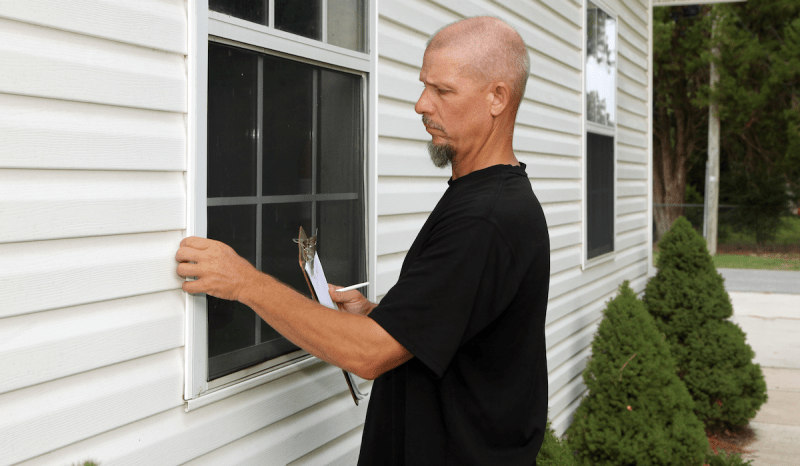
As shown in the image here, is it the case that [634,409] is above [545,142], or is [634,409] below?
below

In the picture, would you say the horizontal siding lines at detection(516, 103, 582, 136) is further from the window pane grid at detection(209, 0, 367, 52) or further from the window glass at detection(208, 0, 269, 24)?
the window glass at detection(208, 0, 269, 24)

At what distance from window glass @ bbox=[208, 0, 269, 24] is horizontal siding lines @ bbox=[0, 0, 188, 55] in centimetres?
12

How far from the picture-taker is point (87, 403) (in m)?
1.68

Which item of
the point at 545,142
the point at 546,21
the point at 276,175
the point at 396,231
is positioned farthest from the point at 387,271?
the point at 546,21

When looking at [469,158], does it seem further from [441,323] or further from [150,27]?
[150,27]

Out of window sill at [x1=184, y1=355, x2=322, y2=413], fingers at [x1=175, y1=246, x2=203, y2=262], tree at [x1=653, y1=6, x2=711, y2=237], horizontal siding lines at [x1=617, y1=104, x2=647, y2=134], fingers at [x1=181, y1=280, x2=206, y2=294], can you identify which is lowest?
window sill at [x1=184, y1=355, x2=322, y2=413]

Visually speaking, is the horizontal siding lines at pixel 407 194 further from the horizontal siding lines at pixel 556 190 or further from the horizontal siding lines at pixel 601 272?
the horizontal siding lines at pixel 601 272

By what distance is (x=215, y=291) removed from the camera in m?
1.78

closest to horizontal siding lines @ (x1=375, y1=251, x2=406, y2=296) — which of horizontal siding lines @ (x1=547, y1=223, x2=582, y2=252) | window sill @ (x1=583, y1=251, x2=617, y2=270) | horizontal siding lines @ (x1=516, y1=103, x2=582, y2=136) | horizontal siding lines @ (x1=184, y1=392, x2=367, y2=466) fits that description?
horizontal siding lines @ (x1=184, y1=392, x2=367, y2=466)

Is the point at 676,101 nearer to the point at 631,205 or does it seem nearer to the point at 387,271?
the point at 631,205

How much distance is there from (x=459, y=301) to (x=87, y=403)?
0.95 metres

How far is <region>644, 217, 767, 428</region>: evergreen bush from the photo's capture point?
6094 mm

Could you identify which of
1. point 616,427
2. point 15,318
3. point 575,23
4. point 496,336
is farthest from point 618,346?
point 15,318

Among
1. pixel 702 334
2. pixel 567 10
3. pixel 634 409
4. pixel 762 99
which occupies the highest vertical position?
pixel 762 99
